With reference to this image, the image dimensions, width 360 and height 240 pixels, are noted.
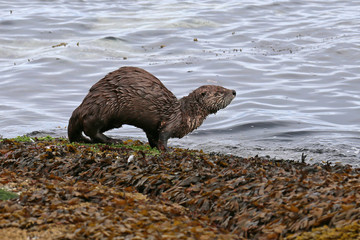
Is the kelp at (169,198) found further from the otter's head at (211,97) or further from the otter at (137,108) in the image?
the otter's head at (211,97)

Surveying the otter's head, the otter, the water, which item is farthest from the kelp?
the water

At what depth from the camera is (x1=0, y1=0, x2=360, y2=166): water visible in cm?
1190

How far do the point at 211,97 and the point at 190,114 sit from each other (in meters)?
0.42

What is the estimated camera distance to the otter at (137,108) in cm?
836

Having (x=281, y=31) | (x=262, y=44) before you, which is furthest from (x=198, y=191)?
(x=281, y=31)

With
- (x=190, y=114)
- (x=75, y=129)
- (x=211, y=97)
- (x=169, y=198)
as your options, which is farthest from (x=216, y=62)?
(x=169, y=198)

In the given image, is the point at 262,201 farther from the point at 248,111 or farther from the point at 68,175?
the point at 248,111

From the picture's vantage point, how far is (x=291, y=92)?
49.1ft

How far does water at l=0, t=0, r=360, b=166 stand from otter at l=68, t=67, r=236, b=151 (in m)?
1.64

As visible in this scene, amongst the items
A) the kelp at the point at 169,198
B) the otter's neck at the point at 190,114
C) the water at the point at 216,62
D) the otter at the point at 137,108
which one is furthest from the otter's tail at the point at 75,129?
the water at the point at 216,62

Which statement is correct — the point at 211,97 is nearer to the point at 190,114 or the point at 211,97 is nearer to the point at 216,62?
the point at 190,114

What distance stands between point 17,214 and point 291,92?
11364mm

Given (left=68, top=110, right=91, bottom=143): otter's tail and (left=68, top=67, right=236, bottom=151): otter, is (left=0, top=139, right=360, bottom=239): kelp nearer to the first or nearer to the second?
(left=68, top=67, right=236, bottom=151): otter

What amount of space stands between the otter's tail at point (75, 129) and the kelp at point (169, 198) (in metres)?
1.71
